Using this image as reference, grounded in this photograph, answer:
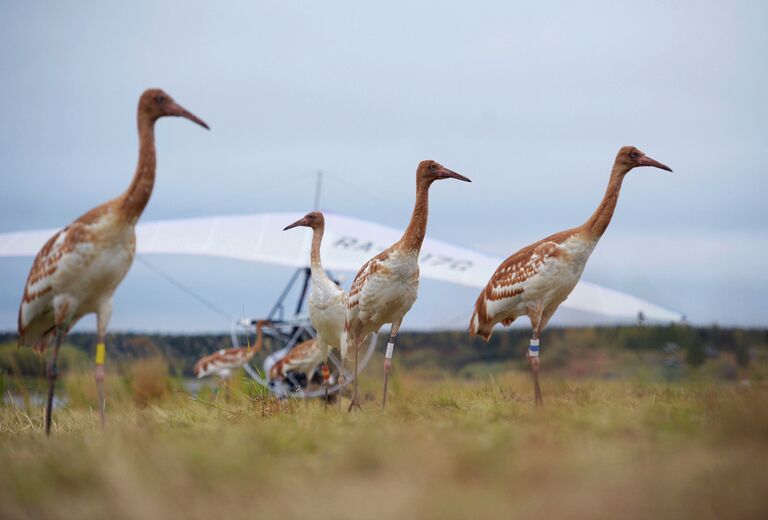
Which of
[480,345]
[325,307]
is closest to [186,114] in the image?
[325,307]

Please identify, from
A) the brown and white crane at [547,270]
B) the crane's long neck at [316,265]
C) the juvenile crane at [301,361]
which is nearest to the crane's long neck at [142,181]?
the crane's long neck at [316,265]

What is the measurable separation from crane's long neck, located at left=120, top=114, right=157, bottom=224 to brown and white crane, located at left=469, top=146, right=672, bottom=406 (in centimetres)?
369

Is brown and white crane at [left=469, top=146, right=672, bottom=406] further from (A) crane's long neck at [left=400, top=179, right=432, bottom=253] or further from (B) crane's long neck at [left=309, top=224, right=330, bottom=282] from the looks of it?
(B) crane's long neck at [left=309, top=224, right=330, bottom=282]

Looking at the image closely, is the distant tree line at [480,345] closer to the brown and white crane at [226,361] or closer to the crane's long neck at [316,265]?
the brown and white crane at [226,361]

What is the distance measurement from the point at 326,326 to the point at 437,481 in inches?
248

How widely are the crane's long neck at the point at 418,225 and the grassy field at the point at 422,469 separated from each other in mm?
2646

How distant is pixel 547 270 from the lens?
8.55m

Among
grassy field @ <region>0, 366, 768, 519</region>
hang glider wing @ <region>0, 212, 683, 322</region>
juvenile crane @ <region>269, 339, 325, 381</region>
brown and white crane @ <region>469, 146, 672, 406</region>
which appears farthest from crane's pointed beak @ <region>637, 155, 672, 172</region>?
hang glider wing @ <region>0, 212, 683, 322</region>

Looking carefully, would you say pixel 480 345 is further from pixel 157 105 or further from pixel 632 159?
pixel 157 105

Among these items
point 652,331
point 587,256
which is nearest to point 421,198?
point 587,256

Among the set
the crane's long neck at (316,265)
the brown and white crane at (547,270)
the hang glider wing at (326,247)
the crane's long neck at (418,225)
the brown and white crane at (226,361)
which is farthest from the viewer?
the hang glider wing at (326,247)

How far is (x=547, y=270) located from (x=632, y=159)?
164 centimetres

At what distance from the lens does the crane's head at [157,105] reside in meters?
7.50

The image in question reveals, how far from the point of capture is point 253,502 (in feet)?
13.8
